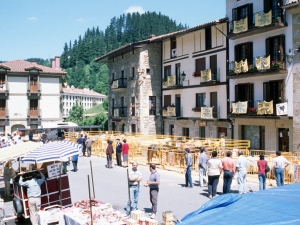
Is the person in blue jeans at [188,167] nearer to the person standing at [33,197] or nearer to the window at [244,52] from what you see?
the person standing at [33,197]

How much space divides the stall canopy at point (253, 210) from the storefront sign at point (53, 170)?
5093 mm

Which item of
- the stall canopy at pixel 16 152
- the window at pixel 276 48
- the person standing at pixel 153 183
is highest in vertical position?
the window at pixel 276 48

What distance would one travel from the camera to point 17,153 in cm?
1191

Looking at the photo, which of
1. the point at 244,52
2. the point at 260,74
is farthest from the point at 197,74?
the point at 260,74

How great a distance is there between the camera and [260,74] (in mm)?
24016

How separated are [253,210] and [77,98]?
432 ft

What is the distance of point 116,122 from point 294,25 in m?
24.2

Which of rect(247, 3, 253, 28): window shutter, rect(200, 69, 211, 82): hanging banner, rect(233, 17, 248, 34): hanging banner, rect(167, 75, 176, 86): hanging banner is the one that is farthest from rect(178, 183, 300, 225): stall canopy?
rect(167, 75, 176, 86): hanging banner

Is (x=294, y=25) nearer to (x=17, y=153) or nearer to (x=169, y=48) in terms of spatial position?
(x=169, y=48)

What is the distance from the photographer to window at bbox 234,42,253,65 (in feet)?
84.4

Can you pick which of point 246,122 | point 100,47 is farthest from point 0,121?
point 100,47

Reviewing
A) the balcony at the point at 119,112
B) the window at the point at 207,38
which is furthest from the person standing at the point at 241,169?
the balcony at the point at 119,112

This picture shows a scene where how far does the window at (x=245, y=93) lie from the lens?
2567 centimetres

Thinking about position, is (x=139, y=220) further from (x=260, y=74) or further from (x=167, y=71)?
(x=167, y=71)
